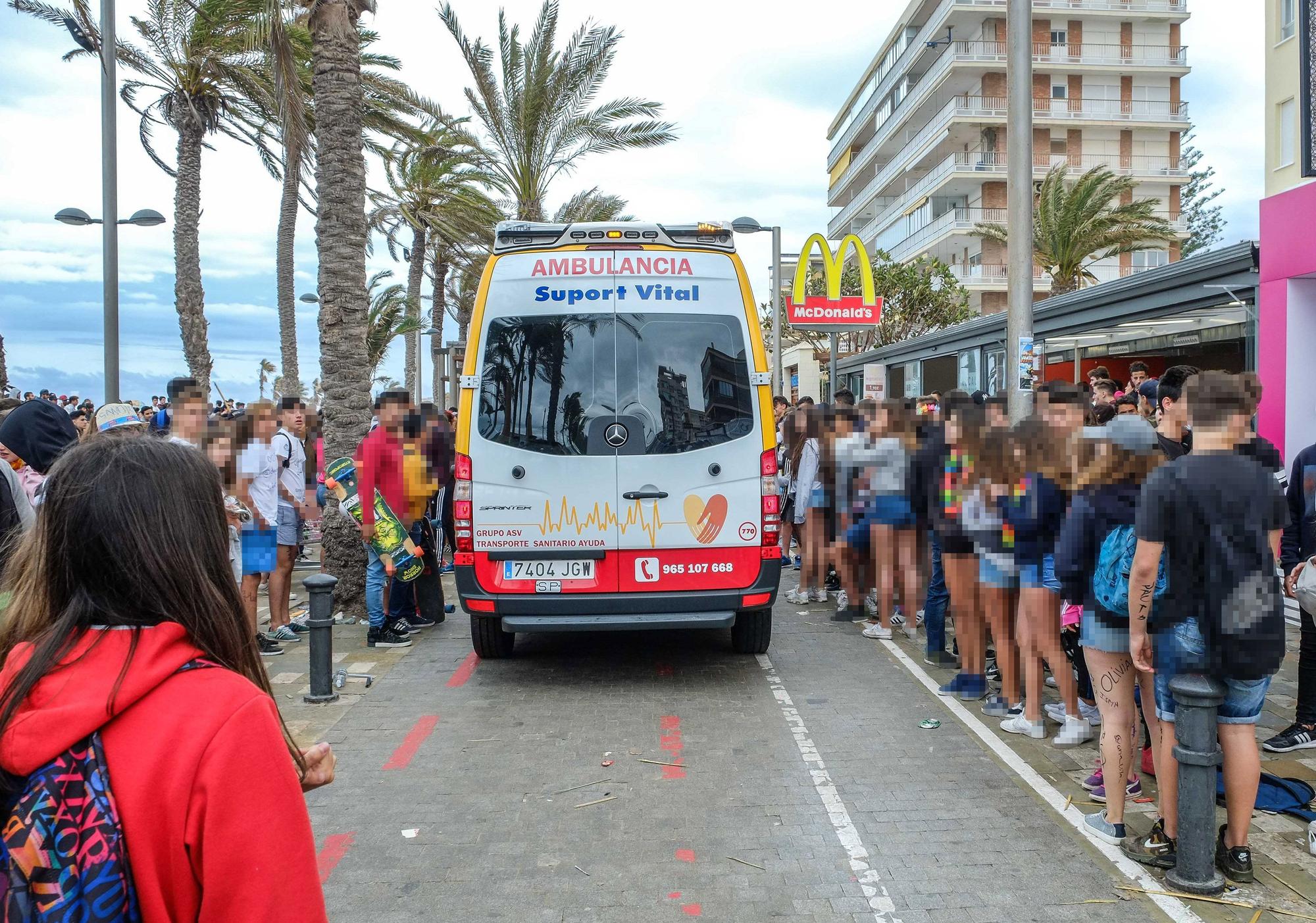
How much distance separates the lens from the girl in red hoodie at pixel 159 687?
1342 millimetres

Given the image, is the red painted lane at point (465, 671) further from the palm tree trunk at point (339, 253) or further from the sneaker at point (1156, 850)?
the sneaker at point (1156, 850)

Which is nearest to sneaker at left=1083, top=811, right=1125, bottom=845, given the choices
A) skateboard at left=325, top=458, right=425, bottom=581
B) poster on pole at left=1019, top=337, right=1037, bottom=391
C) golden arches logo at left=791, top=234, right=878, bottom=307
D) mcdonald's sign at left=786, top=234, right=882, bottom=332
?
poster on pole at left=1019, top=337, right=1037, bottom=391

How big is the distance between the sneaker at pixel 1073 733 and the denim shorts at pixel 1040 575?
0.82m

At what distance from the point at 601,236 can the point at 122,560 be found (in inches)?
227

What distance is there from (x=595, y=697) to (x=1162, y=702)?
3661 mm

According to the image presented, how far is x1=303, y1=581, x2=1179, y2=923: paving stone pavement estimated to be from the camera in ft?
12.7

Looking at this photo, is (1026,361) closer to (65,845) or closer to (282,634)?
(282,634)

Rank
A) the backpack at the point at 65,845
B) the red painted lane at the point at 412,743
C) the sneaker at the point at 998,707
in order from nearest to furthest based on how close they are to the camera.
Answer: the backpack at the point at 65,845
the red painted lane at the point at 412,743
the sneaker at the point at 998,707

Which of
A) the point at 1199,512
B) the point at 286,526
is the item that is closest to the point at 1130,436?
the point at 1199,512

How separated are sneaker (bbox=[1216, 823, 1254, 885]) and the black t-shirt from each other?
100cm

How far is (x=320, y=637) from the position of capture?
6.70 metres

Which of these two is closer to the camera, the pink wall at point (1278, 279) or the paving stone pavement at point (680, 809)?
the paving stone pavement at point (680, 809)

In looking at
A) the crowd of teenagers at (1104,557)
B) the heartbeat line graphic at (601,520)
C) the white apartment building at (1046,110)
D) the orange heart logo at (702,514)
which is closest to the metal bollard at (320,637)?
the heartbeat line graphic at (601,520)

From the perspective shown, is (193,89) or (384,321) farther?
(384,321)
